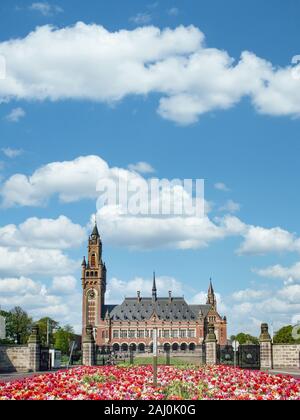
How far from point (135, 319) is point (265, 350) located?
100326 mm

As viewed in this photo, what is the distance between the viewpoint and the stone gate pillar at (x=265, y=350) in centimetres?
3481

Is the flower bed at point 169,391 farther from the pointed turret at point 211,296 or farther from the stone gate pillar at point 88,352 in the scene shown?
the pointed turret at point 211,296

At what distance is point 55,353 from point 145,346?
287 feet

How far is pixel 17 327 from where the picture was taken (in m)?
95.1

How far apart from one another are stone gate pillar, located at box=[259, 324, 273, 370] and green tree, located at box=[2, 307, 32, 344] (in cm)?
6498

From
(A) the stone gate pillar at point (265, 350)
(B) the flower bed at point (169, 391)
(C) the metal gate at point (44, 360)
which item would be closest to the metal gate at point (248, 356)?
(A) the stone gate pillar at point (265, 350)

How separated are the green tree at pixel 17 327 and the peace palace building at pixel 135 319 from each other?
31.3 metres

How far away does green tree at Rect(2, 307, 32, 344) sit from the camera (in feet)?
309

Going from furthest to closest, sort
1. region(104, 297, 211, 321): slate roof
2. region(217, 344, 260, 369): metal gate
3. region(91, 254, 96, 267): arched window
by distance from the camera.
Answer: region(104, 297, 211, 321): slate roof
region(91, 254, 96, 267): arched window
region(217, 344, 260, 369): metal gate

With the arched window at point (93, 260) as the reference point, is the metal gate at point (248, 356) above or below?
below

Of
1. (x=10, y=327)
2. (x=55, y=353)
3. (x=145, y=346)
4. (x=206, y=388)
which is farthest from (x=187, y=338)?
(x=206, y=388)

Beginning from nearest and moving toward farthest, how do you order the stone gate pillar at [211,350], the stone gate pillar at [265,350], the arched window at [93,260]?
1. the stone gate pillar at [265,350]
2. the stone gate pillar at [211,350]
3. the arched window at [93,260]

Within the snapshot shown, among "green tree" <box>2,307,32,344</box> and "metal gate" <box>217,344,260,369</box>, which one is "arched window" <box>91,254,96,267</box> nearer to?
"green tree" <box>2,307,32,344</box>

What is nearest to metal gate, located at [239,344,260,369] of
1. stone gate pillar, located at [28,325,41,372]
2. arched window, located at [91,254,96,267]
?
stone gate pillar, located at [28,325,41,372]
